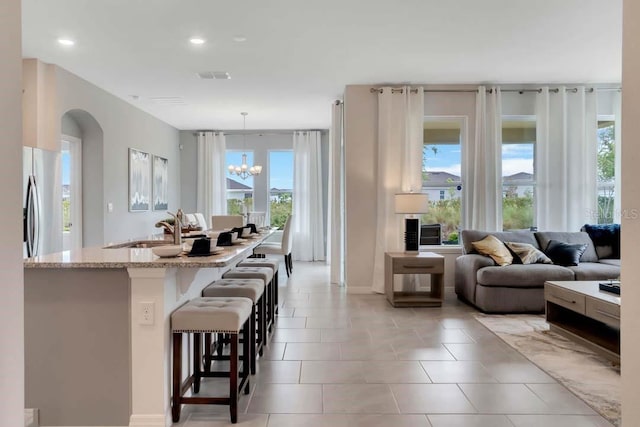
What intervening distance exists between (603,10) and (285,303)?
4341mm

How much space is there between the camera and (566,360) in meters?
3.46

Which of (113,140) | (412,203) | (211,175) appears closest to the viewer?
(412,203)

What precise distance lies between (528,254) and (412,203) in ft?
4.76

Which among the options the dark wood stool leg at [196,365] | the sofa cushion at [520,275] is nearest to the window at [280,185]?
the sofa cushion at [520,275]

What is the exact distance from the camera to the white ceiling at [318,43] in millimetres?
3770

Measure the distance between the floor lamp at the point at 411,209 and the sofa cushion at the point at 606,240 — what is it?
7.26 ft

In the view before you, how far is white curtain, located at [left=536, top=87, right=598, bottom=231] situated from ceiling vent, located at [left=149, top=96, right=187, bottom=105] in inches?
208

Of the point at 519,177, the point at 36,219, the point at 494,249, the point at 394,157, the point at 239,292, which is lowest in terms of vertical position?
the point at 239,292

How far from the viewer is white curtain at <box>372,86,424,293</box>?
608cm

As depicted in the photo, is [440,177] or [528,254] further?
[440,177]

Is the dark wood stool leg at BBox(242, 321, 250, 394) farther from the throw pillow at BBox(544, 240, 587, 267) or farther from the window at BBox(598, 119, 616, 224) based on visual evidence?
the window at BBox(598, 119, 616, 224)

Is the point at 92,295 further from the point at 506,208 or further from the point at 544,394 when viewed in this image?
the point at 506,208

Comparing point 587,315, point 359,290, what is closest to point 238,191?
point 359,290

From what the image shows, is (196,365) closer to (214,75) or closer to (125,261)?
(125,261)
